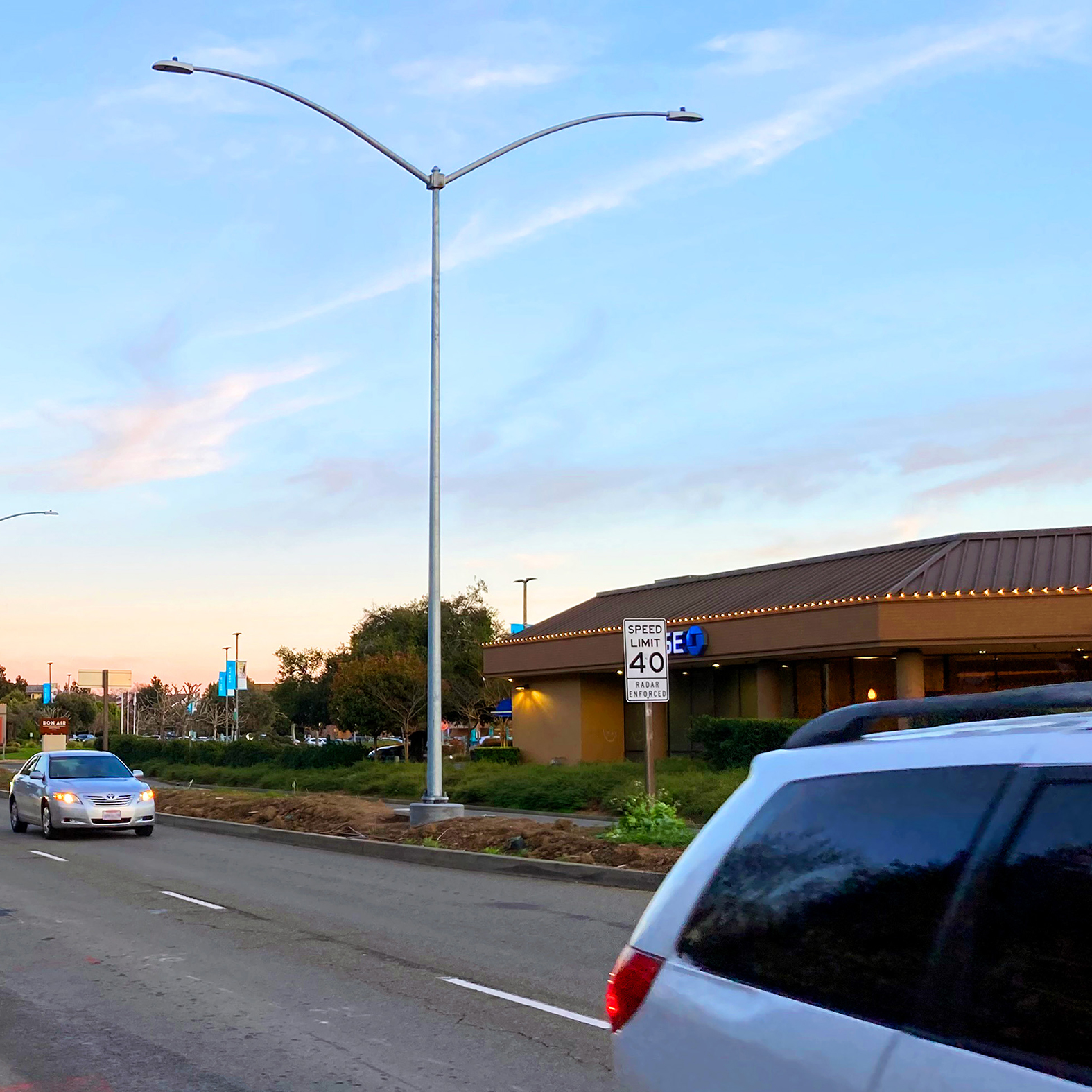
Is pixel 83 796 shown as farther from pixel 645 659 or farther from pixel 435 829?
pixel 645 659

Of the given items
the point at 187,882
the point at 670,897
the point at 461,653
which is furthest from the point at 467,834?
the point at 461,653

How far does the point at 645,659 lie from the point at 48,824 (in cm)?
1192

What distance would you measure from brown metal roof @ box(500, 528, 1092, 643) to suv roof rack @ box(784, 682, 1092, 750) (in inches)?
1102

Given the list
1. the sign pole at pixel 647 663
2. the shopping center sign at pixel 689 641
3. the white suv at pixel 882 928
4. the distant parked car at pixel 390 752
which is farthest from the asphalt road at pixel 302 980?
the distant parked car at pixel 390 752

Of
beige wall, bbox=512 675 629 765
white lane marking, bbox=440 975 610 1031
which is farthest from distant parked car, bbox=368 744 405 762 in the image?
white lane marking, bbox=440 975 610 1031

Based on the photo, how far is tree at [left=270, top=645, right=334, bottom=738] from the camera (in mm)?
96812

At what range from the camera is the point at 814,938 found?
111 inches

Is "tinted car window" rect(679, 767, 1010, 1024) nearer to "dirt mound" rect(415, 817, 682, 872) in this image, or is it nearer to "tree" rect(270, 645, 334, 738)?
"dirt mound" rect(415, 817, 682, 872)

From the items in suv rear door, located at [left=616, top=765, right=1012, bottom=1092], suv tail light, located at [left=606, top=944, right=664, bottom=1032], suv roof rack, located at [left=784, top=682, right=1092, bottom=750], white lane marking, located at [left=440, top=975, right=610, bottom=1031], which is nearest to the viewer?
suv rear door, located at [left=616, top=765, right=1012, bottom=1092]

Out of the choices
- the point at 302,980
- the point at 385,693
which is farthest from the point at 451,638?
the point at 302,980

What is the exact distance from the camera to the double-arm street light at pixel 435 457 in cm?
2039

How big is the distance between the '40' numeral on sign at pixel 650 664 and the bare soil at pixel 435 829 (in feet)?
7.38

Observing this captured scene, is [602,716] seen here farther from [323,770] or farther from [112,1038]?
[112,1038]

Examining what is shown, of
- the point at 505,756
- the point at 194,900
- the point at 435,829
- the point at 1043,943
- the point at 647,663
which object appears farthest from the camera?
the point at 505,756
